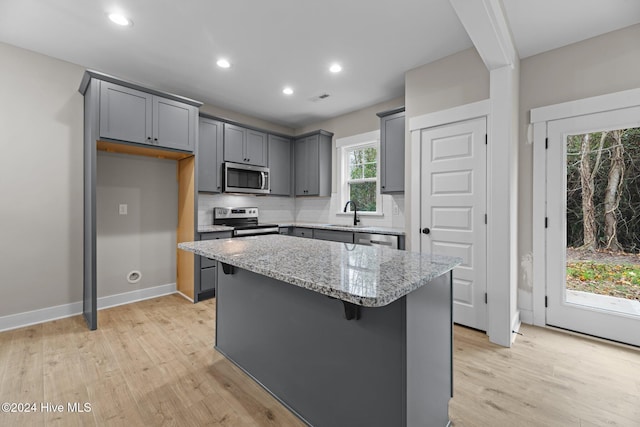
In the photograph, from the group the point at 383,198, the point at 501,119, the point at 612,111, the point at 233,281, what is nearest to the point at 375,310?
the point at 233,281

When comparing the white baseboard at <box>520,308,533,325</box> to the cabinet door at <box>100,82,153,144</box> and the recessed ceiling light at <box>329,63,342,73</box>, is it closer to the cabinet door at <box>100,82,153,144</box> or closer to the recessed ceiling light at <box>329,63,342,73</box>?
the recessed ceiling light at <box>329,63,342,73</box>

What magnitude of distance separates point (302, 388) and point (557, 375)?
69.5 inches

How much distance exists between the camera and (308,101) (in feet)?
13.4

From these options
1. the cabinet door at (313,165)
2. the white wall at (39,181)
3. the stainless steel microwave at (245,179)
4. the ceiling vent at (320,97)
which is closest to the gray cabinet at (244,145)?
the stainless steel microwave at (245,179)

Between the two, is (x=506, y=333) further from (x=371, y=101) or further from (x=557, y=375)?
(x=371, y=101)

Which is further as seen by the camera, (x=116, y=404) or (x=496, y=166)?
(x=496, y=166)

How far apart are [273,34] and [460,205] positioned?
233 cm

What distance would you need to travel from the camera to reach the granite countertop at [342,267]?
94 cm

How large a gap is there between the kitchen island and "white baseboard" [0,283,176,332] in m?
2.25

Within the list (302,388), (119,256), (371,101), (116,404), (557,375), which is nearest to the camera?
(302,388)

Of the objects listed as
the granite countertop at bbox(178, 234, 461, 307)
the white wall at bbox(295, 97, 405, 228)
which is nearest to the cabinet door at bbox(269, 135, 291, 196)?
the white wall at bbox(295, 97, 405, 228)

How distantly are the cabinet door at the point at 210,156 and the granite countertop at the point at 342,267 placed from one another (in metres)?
2.15

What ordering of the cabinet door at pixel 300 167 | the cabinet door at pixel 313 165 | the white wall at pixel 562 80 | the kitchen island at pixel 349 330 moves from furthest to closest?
the cabinet door at pixel 300 167, the cabinet door at pixel 313 165, the white wall at pixel 562 80, the kitchen island at pixel 349 330

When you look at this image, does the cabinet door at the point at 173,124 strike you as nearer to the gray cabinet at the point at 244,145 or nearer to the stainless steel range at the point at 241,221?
the gray cabinet at the point at 244,145
